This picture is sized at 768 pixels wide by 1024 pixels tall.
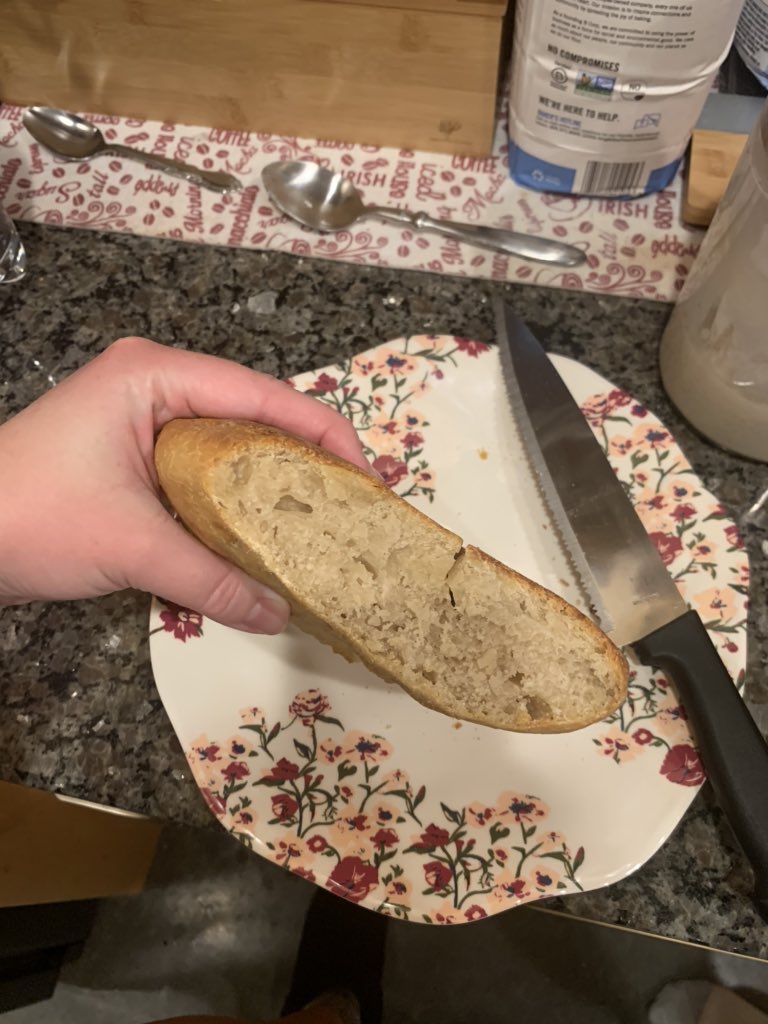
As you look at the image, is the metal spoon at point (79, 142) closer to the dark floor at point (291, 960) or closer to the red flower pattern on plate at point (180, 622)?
the red flower pattern on plate at point (180, 622)

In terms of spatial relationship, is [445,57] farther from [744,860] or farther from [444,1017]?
[444,1017]

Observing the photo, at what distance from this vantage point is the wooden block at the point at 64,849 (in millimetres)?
931

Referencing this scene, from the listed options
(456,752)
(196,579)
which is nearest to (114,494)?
(196,579)

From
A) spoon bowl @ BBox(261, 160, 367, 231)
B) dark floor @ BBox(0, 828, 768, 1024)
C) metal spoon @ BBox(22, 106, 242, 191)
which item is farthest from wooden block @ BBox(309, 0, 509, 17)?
dark floor @ BBox(0, 828, 768, 1024)

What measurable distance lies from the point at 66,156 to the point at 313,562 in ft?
3.06

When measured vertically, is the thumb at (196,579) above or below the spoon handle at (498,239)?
→ below

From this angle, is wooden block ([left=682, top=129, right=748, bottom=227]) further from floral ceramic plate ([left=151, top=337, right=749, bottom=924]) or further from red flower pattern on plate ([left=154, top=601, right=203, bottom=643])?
red flower pattern on plate ([left=154, top=601, right=203, bottom=643])

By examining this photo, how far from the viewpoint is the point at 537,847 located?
0.77 meters

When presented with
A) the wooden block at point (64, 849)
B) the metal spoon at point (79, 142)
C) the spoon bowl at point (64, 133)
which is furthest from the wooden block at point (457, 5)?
the wooden block at point (64, 849)

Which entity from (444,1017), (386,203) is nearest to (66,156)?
(386,203)

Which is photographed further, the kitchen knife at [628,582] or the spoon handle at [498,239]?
the spoon handle at [498,239]

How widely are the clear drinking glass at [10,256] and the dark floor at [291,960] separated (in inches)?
→ 35.9

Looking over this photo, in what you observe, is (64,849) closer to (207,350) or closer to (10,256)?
(207,350)

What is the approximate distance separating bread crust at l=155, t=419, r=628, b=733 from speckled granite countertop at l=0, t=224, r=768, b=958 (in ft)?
0.82
